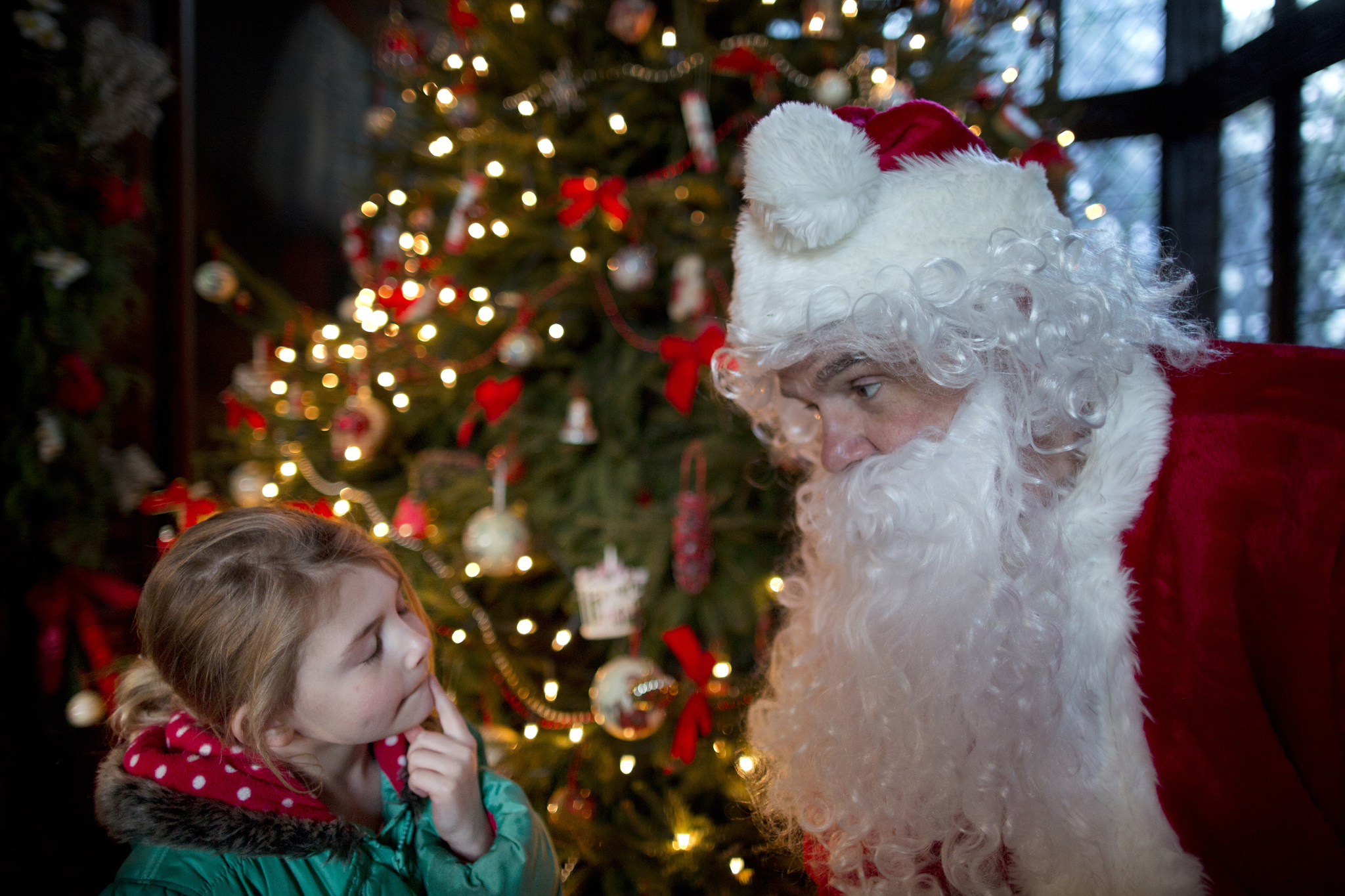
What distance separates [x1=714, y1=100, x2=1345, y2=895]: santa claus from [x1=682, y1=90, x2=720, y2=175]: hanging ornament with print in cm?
78

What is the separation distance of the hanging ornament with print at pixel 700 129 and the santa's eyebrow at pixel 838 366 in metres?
1.06

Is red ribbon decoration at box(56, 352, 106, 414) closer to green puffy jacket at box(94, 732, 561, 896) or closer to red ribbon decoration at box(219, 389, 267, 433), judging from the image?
red ribbon decoration at box(219, 389, 267, 433)

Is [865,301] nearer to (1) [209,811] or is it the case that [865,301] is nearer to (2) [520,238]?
(1) [209,811]

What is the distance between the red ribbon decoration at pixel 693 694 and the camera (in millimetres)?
1779

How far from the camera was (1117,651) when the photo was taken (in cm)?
98

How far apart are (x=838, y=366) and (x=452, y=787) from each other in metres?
0.86

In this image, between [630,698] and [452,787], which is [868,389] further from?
[630,698]

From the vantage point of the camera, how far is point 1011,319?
106 centimetres

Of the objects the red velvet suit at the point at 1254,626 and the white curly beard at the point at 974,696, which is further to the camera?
the white curly beard at the point at 974,696

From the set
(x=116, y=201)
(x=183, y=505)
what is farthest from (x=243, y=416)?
(x=116, y=201)

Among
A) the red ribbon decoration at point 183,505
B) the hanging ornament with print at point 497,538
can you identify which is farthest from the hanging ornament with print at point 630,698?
the red ribbon decoration at point 183,505

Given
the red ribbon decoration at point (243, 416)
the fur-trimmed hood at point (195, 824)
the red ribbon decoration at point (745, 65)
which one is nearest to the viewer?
the fur-trimmed hood at point (195, 824)

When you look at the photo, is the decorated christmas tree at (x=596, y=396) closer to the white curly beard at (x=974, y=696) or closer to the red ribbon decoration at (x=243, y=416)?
the red ribbon decoration at (x=243, y=416)

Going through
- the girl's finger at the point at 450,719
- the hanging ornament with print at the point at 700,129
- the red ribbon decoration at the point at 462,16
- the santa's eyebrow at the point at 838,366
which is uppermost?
the red ribbon decoration at the point at 462,16
